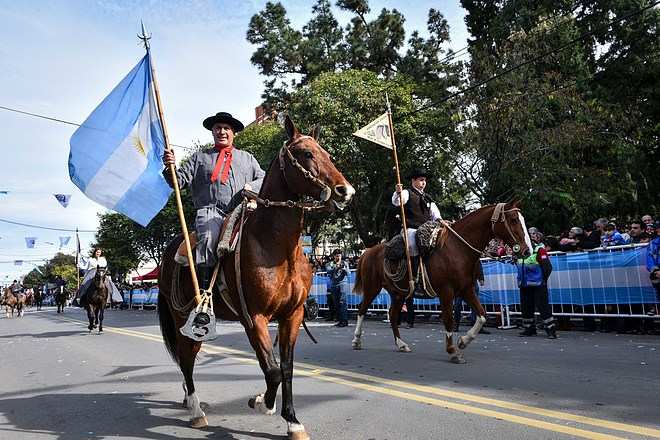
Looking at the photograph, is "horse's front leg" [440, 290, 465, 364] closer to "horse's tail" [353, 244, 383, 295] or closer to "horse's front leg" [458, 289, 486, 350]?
"horse's front leg" [458, 289, 486, 350]

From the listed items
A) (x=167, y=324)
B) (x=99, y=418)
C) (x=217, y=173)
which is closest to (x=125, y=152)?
(x=217, y=173)

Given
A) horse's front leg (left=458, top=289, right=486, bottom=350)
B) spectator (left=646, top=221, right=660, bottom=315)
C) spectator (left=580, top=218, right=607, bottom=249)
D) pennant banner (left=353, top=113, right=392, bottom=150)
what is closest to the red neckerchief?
horse's front leg (left=458, top=289, right=486, bottom=350)

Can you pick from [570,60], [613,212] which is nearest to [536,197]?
[613,212]

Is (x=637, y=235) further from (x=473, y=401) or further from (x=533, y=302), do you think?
(x=473, y=401)

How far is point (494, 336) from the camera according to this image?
10578 mm

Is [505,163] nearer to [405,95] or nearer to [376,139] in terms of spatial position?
[405,95]

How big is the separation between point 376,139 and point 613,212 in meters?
15.7

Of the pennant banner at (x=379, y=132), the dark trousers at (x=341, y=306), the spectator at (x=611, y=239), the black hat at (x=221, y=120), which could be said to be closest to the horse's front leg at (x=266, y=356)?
the black hat at (x=221, y=120)

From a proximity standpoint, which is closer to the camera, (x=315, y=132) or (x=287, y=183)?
(x=287, y=183)

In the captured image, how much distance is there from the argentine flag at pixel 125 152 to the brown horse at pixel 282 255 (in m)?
1.44

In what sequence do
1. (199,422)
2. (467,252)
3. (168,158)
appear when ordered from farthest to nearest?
(467,252)
(168,158)
(199,422)

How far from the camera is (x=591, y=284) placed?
10781 millimetres

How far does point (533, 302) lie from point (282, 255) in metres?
8.19

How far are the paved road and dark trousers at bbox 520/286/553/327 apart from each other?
3.15 feet
